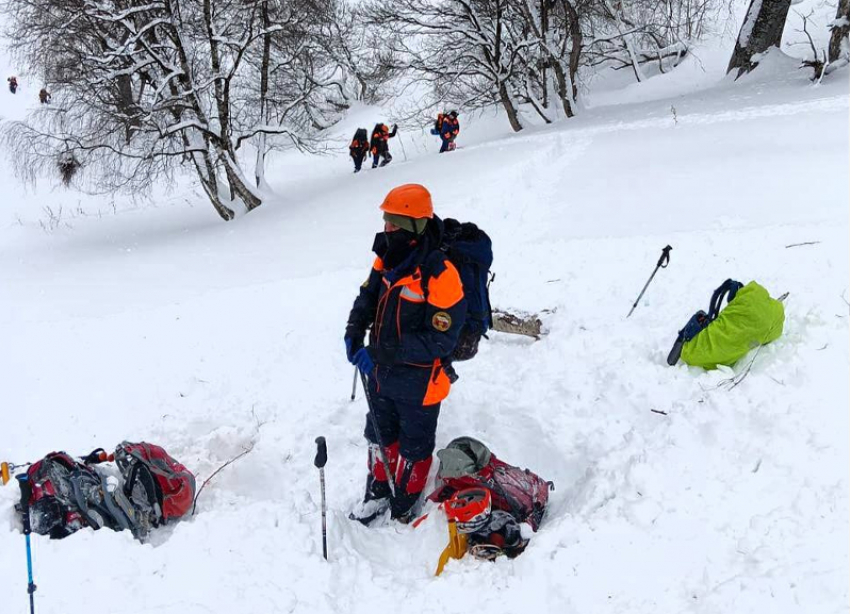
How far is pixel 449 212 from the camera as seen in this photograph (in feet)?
32.3

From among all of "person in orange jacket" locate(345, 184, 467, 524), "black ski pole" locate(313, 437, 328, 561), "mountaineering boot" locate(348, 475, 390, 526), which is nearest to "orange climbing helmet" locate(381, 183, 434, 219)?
"person in orange jacket" locate(345, 184, 467, 524)

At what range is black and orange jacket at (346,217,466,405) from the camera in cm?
312

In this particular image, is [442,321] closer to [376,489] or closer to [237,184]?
[376,489]

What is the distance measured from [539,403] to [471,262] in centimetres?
174

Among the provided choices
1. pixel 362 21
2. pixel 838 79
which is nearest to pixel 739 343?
pixel 838 79

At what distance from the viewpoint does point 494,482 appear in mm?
3555

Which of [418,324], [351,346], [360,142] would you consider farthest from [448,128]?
[418,324]

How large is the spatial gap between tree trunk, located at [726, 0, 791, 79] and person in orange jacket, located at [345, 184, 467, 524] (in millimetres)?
15749

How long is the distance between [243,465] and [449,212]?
6.36 m

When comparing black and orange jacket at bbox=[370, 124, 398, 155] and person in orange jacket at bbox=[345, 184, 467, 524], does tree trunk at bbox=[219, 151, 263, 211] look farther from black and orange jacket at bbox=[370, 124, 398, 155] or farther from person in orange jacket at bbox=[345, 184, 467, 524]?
person in orange jacket at bbox=[345, 184, 467, 524]

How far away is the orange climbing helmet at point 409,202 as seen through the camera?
10.0ft

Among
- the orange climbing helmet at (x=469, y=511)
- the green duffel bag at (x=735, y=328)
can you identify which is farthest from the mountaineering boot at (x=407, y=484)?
the green duffel bag at (x=735, y=328)

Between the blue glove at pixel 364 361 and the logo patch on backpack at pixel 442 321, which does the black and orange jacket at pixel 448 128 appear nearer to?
the blue glove at pixel 364 361

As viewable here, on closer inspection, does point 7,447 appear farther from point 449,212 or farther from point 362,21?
point 362,21
